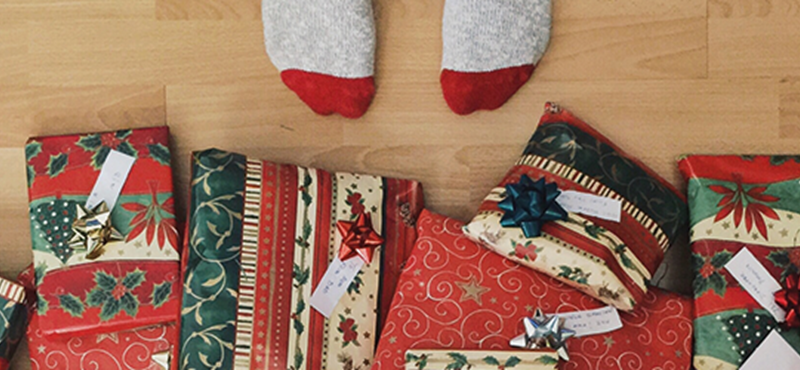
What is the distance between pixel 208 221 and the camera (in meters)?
0.96

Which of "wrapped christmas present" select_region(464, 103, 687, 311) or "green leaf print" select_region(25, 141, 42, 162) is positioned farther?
"green leaf print" select_region(25, 141, 42, 162)

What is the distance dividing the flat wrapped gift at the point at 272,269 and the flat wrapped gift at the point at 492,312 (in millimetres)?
61

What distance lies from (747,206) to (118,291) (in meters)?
0.98

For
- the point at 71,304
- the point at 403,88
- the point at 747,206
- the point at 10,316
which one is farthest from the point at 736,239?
the point at 10,316

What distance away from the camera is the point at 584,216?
98cm

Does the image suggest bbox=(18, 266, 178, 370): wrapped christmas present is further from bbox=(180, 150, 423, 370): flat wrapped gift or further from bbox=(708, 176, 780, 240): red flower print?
bbox=(708, 176, 780, 240): red flower print

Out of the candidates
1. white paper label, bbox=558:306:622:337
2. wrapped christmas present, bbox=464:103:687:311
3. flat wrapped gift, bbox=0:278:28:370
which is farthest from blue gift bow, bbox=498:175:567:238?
flat wrapped gift, bbox=0:278:28:370

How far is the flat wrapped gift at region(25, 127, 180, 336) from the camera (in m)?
1.00

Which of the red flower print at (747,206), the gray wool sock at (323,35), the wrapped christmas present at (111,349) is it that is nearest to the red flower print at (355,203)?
the gray wool sock at (323,35)

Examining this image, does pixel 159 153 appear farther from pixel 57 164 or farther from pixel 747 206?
pixel 747 206

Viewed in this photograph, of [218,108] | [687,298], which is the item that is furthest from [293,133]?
[687,298]

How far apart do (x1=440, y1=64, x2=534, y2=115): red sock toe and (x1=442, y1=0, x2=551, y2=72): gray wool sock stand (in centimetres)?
1

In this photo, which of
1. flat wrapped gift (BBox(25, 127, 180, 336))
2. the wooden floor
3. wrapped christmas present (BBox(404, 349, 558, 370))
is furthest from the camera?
the wooden floor

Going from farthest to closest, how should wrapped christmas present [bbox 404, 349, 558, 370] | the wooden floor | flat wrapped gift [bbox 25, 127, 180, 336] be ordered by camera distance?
the wooden floor → flat wrapped gift [bbox 25, 127, 180, 336] → wrapped christmas present [bbox 404, 349, 558, 370]
